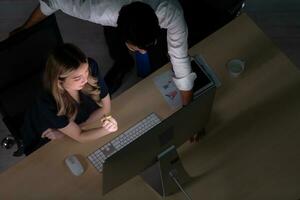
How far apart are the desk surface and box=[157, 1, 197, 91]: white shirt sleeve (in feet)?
0.68

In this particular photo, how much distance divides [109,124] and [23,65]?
48 centimetres

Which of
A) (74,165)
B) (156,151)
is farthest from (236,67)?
(74,165)

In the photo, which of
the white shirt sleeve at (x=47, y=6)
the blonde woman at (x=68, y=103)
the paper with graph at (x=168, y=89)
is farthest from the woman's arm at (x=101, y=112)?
the white shirt sleeve at (x=47, y=6)

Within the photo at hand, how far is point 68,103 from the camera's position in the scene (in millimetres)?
2025

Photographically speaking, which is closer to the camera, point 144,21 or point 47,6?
point 144,21

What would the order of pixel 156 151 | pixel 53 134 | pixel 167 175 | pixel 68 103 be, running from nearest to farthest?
pixel 156 151 < pixel 167 175 < pixel 68 103 < pixel 53 134

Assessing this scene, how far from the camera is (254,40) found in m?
2.34

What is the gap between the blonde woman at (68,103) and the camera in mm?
1896

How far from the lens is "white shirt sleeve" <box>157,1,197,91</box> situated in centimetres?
191

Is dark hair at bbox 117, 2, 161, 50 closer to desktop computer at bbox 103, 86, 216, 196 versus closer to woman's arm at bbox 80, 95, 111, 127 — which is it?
desktop computer at bbox 103, 86, 216, 196

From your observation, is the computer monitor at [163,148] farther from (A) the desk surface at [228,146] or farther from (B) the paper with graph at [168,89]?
(B) the paper with graph at [168,89]

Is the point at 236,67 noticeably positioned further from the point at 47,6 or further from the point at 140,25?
the point at 47,6

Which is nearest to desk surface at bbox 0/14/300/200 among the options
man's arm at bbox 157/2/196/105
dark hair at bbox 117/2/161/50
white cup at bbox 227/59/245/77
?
white cup at bbox 227/59/245/77

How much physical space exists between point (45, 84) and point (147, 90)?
0.52 m
